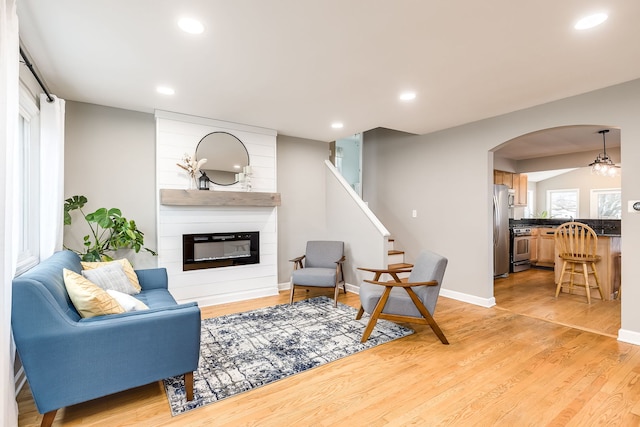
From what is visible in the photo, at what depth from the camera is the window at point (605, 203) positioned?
7.68m

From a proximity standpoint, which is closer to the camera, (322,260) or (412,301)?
(412,301)

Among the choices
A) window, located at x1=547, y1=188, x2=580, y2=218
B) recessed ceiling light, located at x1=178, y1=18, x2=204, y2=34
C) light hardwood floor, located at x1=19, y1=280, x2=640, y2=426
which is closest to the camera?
light hardwood floor, located at x1=19, y1=280, x2=640, y2=426

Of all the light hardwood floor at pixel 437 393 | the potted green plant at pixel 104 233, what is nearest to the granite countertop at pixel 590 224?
the light hardwood floor at pixel 437 393

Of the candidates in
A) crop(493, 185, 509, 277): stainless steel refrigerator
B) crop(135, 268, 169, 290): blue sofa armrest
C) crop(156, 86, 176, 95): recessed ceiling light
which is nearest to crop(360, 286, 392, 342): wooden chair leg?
crop(135, 268, 169, 290): blue sofa armrest

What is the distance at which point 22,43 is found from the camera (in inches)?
89.4

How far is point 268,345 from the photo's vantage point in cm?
285

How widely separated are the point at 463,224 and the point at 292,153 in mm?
2733

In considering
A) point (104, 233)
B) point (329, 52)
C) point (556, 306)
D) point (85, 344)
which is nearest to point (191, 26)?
point (329, 52)

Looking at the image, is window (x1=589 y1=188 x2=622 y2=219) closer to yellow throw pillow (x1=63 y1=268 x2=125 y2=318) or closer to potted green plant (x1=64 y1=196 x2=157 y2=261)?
potted green plant (x1=64 y1=196 x2=157 y2=261)

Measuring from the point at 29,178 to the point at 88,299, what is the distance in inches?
62.7

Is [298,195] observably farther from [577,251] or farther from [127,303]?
[577,251]

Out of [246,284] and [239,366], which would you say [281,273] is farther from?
[239,366]

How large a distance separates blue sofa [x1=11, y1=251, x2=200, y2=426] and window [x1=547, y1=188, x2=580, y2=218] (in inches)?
380

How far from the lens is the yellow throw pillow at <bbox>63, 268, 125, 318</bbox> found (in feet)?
6.45
